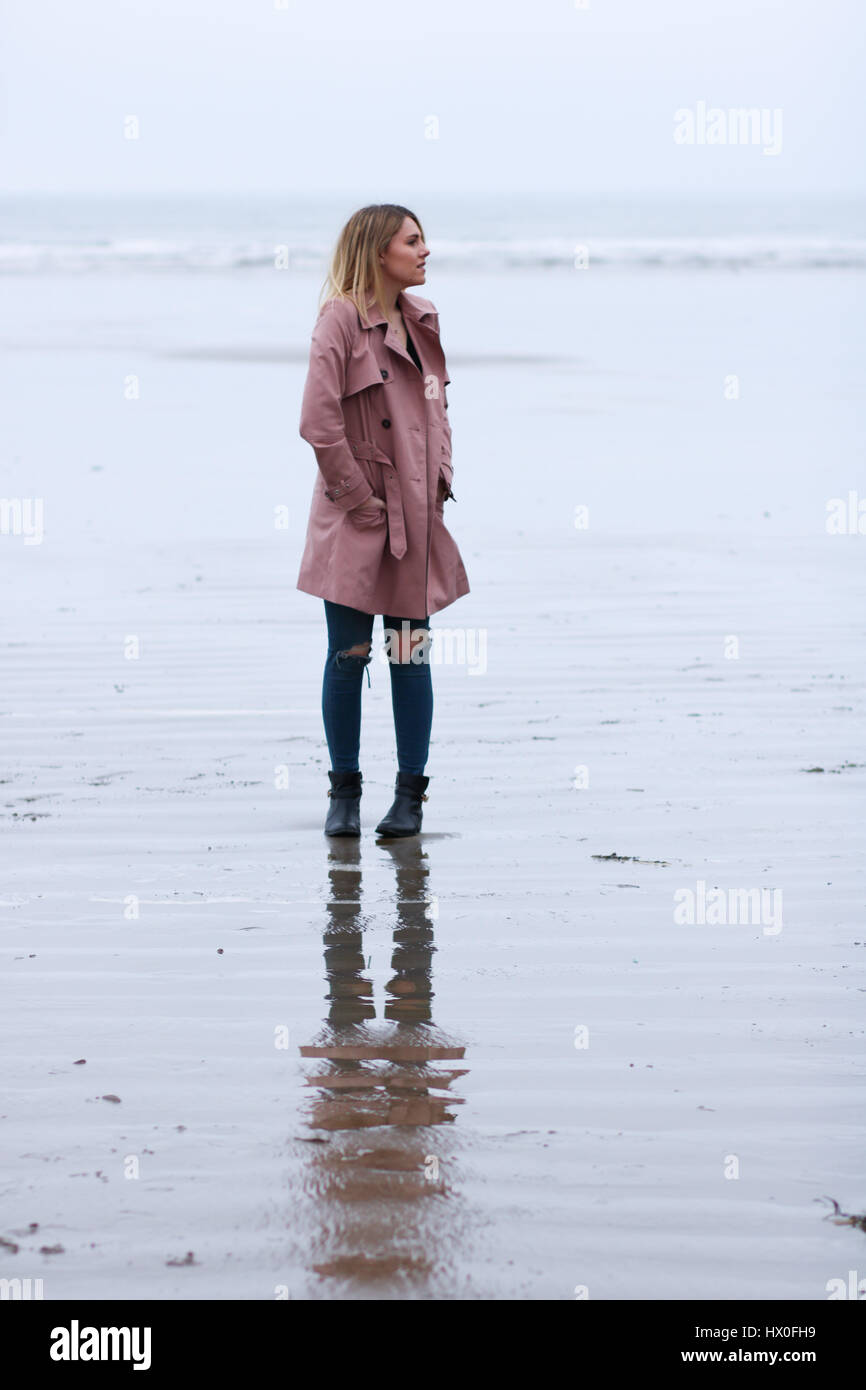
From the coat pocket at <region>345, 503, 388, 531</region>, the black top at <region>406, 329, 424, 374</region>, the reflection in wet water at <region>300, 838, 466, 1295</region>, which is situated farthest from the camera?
the black top at <region>406, 329, 424, 374</region>

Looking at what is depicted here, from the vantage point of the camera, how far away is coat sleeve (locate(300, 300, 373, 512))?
441 cm

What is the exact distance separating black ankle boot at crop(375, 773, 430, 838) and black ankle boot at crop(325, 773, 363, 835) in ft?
0.24

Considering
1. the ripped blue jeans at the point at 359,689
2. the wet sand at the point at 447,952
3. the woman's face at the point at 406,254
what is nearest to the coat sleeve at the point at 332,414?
the woman's face at the point at 406,254

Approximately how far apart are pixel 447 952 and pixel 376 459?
1508 mm

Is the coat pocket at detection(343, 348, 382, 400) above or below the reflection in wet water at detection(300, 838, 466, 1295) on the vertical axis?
above

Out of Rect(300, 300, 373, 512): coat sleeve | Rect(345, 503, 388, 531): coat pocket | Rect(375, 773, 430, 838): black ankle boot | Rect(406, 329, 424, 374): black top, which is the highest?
Rect(406, 329, 424, 374): black top

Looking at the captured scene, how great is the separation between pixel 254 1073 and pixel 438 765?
2317 millimetres

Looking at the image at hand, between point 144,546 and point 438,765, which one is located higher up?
point 144,546

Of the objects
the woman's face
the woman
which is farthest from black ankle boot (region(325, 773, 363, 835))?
the woman's face

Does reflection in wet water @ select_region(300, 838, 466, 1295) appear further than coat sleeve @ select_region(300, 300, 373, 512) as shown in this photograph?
No

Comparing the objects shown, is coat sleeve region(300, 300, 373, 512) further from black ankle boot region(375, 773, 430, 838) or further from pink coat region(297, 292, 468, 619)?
black ankle boot region(375, 773, 430, 838)

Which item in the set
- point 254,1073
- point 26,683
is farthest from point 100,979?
point 26,683
